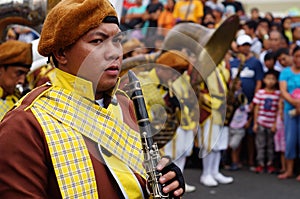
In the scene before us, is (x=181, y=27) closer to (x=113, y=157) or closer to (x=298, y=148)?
(x=298, y=148)

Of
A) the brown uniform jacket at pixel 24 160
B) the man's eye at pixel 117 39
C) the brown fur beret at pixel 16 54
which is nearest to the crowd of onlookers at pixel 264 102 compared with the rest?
the brown fur beret at pixel 16 54

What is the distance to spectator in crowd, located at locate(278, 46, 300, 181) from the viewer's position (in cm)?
629

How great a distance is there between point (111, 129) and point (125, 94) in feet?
0.83

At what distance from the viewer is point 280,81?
6.41m

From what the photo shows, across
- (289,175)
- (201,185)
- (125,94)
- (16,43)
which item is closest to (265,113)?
(289,175)

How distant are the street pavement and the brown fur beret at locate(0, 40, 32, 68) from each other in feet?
8.91

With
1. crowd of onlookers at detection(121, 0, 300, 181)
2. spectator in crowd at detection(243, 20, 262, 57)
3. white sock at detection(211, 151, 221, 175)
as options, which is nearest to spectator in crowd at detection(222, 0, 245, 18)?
spectator in crowd at detection(243, 20, 262, 57)

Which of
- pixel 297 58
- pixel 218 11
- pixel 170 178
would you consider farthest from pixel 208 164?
pixel 170 178

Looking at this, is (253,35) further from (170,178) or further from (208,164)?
(170,178)

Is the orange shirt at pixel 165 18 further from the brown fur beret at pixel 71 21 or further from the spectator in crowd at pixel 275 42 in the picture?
the brown fur beret at pixel 71 21

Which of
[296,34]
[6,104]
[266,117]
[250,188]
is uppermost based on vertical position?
[296,34]

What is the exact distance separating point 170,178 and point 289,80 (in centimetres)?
490

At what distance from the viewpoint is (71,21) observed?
168cm

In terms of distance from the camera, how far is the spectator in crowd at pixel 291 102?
6285mm
